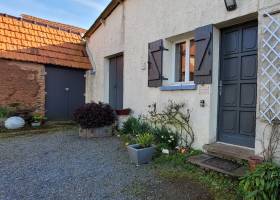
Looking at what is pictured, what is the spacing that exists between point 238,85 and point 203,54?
88cm

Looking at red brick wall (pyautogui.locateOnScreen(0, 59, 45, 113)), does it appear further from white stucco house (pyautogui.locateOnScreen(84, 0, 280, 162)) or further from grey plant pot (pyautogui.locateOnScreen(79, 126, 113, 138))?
white stucco house (pyautogui.locateOnScreen(84, 0, 280, 162))

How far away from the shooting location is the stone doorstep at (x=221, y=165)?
3.32m

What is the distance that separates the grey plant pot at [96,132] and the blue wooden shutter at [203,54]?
10.2ft

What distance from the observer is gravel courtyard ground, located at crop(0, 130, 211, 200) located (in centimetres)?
303

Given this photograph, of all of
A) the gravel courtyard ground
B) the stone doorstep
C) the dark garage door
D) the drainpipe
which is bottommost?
the gravel courtyard ground

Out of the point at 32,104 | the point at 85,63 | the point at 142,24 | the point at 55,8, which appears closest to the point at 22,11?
the point at 55,8

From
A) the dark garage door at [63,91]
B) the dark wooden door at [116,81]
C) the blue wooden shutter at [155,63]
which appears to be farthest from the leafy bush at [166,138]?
the dark garage door at [63,91]

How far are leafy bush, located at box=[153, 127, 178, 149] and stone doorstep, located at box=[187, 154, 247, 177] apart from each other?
86 cm

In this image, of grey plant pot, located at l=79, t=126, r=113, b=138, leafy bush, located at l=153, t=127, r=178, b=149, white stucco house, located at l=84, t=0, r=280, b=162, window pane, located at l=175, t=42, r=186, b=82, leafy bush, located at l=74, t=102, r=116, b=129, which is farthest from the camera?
grey plant pot, located at l=79, t=126, r=113, b=138

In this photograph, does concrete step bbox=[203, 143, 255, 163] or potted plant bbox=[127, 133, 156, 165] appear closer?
concrete step bbox=[203, 143, 255, 163]

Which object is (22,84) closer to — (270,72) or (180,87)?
(180,87)

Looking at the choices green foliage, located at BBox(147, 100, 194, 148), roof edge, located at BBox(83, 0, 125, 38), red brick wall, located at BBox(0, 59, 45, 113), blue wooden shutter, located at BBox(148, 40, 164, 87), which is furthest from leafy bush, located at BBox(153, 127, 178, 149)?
red brick wall, located at BBox(0, 59, 45, 113)

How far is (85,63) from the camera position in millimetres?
9570

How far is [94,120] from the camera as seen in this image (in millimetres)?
6348
